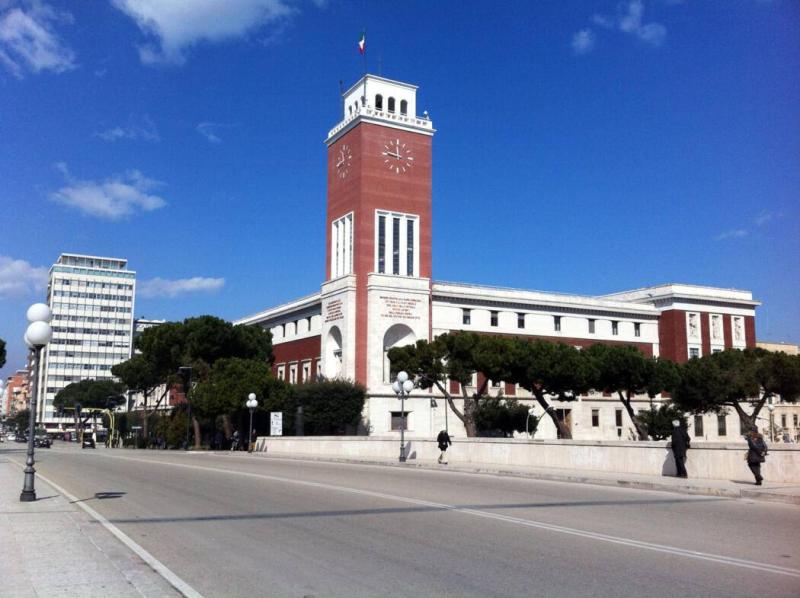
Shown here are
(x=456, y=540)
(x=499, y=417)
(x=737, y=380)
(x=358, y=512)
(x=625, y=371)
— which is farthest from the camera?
(x=499, y=417)

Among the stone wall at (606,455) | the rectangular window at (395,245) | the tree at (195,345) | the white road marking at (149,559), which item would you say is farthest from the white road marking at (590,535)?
the tree at (195,345)

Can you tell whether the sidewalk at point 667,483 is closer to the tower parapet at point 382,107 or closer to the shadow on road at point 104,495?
the shadow on road at point 104,495

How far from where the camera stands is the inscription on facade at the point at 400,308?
62.7m

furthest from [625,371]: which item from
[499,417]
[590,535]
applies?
[590,535]

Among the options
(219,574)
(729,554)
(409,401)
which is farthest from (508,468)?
(409,401)

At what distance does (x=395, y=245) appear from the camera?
2552 inches

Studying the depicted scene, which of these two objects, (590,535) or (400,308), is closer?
(590,535)

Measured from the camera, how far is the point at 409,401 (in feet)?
209

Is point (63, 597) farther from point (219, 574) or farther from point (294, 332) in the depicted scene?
point (294, 332)

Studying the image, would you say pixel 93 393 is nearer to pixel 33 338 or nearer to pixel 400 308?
pixel 400 308

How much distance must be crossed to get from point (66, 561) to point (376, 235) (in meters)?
55.4

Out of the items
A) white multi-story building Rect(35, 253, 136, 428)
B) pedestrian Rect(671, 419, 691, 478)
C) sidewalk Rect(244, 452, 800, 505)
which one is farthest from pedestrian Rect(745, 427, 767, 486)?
white multi-story building Rect(35, 253, 136, 428)

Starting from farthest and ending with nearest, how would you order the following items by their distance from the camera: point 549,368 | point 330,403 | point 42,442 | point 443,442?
point 42,442
point 330,403
point 549,368
point 443,442

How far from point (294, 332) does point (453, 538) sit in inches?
2619
